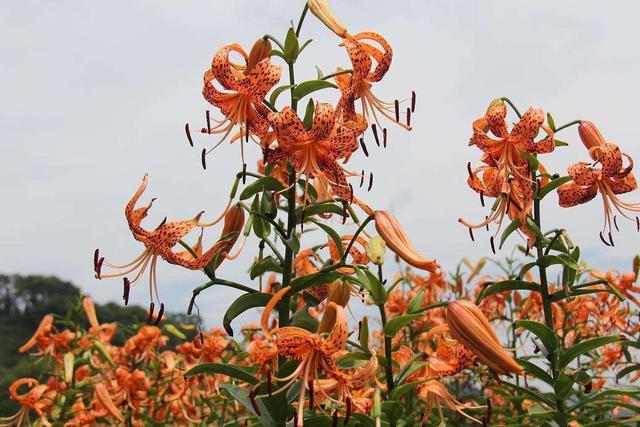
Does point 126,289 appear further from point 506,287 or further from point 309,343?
point 506,287

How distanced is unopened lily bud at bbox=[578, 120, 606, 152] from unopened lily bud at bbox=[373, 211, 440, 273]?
767 mm

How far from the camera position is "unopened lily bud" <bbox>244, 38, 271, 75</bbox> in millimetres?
1405

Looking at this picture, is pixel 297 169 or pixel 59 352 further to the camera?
pixel 59 352

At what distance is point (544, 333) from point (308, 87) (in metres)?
0.73

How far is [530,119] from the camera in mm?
1631

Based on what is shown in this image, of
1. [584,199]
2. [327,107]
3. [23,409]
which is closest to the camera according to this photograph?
[327,107]

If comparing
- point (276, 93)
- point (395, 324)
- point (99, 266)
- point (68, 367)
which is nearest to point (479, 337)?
point (395, 324)

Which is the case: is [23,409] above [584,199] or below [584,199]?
below

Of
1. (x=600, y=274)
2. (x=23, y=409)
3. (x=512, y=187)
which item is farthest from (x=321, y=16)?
(x=23, y=409)

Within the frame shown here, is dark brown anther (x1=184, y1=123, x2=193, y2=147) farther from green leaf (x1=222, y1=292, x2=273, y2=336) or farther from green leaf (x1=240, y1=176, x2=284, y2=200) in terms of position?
green leaf (x1=222, y1=292, x2=273, y2=336)

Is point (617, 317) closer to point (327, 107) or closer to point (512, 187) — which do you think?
point (512, 187)

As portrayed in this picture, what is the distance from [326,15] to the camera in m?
1.44

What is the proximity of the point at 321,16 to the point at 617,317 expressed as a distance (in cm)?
181

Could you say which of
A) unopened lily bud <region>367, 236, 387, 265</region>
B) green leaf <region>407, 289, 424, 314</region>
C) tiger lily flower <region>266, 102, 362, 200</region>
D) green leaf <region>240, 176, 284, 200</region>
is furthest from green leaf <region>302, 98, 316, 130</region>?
green leaf <region>407, 289, 424, 314</region>
